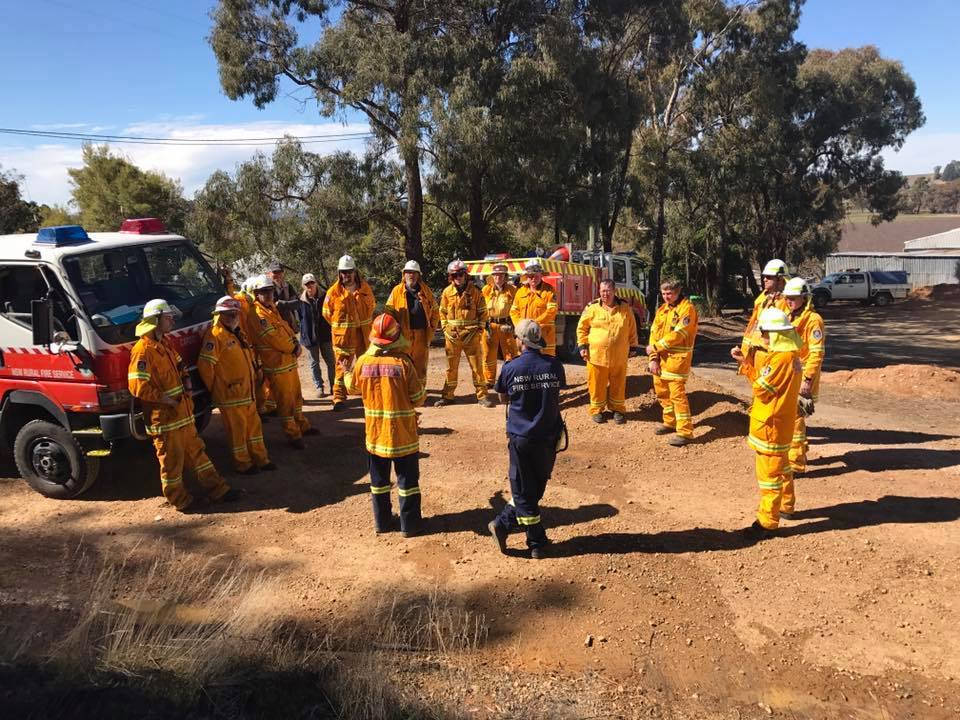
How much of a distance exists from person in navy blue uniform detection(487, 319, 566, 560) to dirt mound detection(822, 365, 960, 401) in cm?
881

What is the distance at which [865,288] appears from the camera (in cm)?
3516

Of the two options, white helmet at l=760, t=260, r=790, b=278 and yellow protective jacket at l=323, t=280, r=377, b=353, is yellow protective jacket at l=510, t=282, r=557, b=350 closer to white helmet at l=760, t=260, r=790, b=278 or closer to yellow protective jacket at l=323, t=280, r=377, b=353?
yellow protective jacket at l=323, t=280, r=377, b=353

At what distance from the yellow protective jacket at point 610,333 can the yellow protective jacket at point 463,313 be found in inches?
65.3

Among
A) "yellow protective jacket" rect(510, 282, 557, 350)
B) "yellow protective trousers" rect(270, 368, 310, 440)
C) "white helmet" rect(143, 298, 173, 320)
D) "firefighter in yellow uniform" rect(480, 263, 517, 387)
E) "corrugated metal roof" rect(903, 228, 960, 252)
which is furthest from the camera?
"corrugated metal roof" rect(903, 228, 960, 252)

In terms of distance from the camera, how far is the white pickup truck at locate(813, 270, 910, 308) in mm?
35156

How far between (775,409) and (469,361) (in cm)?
473

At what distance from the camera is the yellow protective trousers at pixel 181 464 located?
576 centimetres

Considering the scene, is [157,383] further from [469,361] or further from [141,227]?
[469,361]

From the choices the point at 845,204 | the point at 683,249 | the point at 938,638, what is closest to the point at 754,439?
the point at 938,638

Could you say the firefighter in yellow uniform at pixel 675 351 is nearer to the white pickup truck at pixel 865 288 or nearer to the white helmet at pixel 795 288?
the white helmet at pixel 795 288

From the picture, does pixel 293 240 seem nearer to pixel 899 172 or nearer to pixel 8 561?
pixel 8 561

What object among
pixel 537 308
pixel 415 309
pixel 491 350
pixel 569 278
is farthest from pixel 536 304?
pixel 569 278

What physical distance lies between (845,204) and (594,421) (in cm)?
3600

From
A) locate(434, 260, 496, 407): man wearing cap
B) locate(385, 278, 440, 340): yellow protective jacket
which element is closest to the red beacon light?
locate(385, 278, 440, 340): yellow protective jacket
